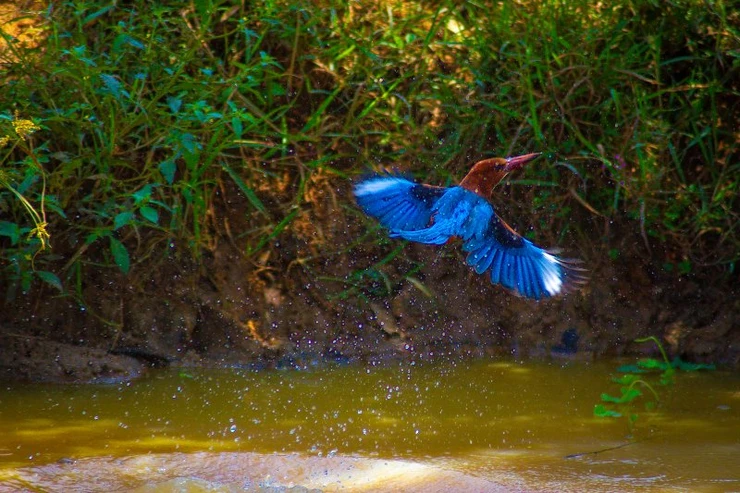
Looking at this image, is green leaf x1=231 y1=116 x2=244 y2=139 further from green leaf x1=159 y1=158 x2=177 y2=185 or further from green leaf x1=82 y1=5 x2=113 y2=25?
green leaf x1=82 y1=5 x2=113 y2=25

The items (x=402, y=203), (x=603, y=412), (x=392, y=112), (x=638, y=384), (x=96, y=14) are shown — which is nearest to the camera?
(x=402, y=203)

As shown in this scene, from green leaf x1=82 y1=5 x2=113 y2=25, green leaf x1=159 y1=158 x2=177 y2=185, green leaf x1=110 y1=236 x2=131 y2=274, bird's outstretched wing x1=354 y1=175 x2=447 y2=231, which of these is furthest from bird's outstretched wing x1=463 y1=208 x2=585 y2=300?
green leaf x1=82 y1=5 x2=113 y2=25

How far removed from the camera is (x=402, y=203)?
3.14 meters

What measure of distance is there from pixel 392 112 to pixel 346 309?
908mm

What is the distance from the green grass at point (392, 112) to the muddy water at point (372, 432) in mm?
590

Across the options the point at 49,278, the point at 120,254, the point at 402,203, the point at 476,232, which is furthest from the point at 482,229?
the point at 49,278

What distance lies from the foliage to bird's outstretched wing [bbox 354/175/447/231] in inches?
36.8

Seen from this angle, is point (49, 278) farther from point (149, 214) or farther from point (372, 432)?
point (372, 432)

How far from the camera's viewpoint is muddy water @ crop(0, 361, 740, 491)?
2795 millimetres

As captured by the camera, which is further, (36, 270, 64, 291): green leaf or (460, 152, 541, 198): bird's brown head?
(36, 270, 64, 291): green leaf

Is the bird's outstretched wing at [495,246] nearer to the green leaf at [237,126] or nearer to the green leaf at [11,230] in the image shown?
the green leaf at [237,126]

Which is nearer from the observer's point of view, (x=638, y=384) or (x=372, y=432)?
(x=372, y=432)

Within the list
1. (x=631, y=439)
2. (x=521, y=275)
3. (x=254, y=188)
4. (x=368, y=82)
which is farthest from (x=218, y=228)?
(x=631, y=439)

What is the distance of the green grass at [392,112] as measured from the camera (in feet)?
13.3
